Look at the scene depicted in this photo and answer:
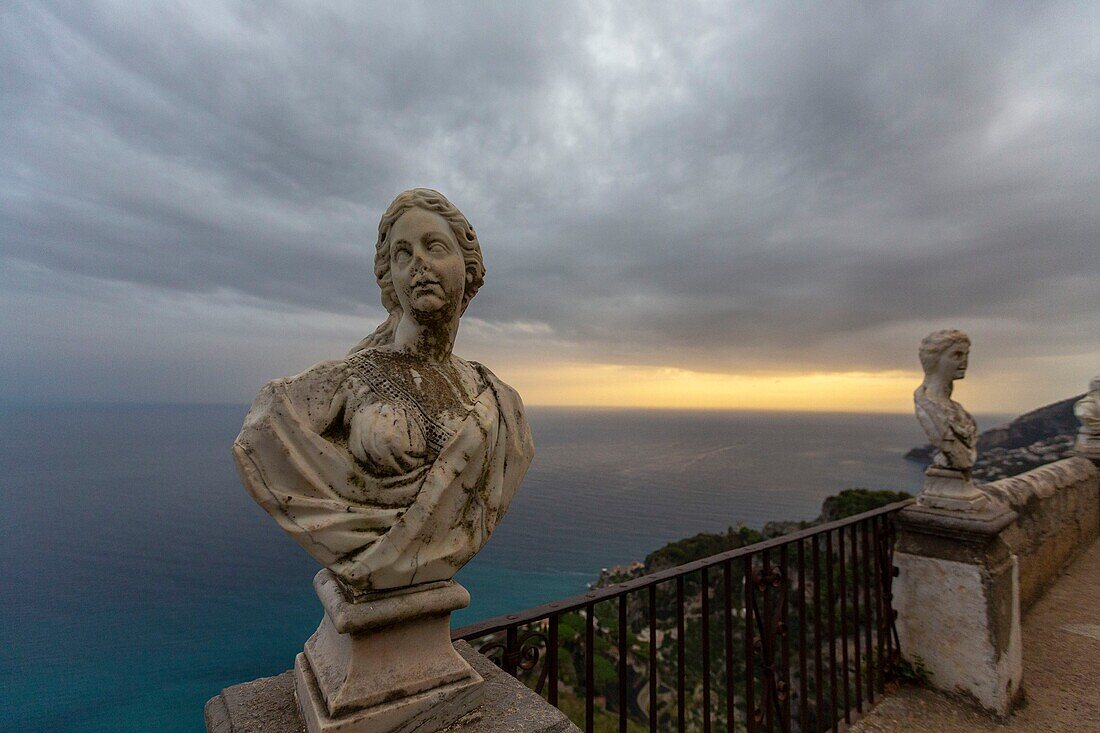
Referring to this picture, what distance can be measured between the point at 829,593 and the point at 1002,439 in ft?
114

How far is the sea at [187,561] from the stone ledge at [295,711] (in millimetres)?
6103

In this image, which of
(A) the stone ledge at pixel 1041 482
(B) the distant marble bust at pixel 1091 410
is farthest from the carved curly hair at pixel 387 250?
(B) the distant marble bust at pixel 1091 410

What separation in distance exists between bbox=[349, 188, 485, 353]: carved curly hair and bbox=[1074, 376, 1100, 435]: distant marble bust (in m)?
11.1

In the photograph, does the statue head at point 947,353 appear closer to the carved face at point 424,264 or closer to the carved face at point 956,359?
the carved face at point 956,359

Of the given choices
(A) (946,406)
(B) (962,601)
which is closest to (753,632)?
(B) (962,601)

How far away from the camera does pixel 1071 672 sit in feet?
13.4

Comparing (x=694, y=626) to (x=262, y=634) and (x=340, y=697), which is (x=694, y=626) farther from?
(x=262, y=634)

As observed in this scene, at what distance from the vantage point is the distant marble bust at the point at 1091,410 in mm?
7961

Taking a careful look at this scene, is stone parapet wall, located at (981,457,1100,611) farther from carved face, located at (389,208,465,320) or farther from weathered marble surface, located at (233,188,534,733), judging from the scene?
carved face, located at (389,208,465,320)

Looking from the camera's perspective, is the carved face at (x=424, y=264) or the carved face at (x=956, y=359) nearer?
the carved face at (x=424, y=264)

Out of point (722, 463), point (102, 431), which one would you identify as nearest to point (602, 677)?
point (722, 463)

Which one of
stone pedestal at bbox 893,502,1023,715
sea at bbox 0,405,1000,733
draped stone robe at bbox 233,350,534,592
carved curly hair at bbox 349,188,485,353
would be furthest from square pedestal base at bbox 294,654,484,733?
sea at bbox 0,405,1000,733

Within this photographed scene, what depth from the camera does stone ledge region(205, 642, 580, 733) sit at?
1.42 metres

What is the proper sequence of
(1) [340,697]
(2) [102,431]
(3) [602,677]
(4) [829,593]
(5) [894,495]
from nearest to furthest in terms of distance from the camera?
(1) [340,697], (4) [829,593], (3) [602,677], (5) [894,495], (2) [102,431]
